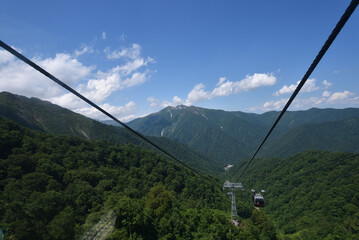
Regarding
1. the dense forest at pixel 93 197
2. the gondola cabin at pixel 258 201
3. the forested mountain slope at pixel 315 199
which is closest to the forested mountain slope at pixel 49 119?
the dense forest at pixel 93 197

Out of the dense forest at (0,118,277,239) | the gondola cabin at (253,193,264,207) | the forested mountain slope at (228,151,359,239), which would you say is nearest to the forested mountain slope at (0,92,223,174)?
the dense forest at (0,118,277,239)

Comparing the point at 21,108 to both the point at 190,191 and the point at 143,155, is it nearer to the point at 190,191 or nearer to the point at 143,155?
the point at 143,155

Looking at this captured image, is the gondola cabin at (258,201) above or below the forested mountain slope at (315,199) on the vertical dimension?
above

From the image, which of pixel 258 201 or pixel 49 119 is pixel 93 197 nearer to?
pixel 258 201

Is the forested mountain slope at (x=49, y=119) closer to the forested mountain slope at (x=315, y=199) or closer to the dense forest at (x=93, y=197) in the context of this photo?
the dense forest at (x=93, y=197)

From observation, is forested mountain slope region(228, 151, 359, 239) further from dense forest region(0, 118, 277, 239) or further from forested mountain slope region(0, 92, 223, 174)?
forested mountain slope region(0, 92, 223, 174)

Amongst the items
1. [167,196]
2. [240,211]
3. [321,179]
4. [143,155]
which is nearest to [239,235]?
[167,196]

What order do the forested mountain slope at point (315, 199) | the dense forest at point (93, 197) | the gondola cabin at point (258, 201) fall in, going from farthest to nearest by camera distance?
the forested mountain slope at point (315, 199) → the gondola cabin at point (258, 201) → the dense forest at point (93, 197)
